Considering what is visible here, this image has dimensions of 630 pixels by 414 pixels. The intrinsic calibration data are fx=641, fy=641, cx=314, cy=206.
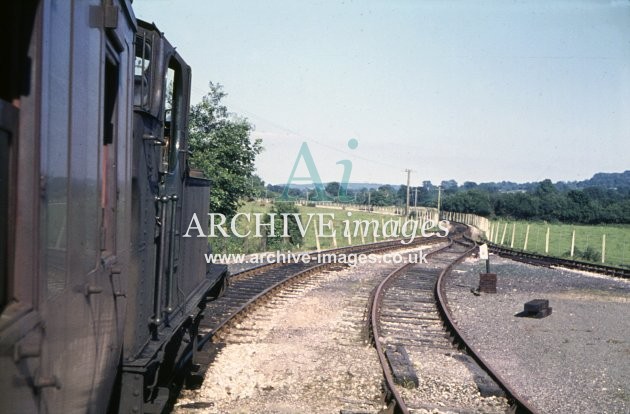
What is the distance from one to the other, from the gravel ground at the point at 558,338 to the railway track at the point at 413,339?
33 cm

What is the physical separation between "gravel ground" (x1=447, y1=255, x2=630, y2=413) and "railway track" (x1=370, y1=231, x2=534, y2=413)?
1.09 feet

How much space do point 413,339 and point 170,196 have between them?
6.27 m

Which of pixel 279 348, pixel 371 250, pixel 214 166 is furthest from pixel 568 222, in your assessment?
pixel 279 348

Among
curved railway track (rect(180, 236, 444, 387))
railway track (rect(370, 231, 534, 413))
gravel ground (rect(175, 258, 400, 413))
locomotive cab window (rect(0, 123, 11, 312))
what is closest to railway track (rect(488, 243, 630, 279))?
railway track (rect(370, 231, 534, 413))

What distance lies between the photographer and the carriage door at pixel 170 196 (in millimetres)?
4887

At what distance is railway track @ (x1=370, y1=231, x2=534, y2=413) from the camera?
703 cm

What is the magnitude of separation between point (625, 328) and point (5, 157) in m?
12.4

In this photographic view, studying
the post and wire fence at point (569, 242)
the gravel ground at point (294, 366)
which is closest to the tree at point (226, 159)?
the gravel ground at point (294, 366)

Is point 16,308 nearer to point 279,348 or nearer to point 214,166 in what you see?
point 279,348

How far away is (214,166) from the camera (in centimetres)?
2241

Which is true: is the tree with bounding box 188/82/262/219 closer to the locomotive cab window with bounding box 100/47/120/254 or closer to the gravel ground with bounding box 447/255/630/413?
the gravel ground with bounding box 447/255/630/413

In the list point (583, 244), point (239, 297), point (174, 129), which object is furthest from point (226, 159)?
point (583, 244)

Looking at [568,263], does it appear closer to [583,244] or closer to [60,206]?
[60,206]

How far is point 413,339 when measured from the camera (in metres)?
10.2
